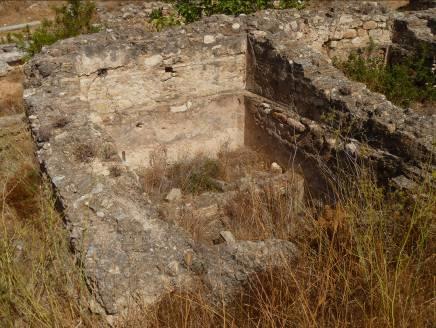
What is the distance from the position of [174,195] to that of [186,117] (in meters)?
1.55

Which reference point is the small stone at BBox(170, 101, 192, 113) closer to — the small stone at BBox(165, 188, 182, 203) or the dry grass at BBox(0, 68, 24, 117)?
the small stone at BBox(165, 188, 182, 203)

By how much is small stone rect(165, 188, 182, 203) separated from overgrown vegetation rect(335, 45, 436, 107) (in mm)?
3578

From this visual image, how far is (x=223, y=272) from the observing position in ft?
9.99

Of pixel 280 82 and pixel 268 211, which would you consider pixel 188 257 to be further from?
pixel 280 82

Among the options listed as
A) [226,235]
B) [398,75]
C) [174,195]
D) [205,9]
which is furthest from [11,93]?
[398,75]

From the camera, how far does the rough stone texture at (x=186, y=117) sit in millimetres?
3100

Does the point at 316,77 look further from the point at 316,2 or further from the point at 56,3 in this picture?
the point at 56,3

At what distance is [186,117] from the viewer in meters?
6.79

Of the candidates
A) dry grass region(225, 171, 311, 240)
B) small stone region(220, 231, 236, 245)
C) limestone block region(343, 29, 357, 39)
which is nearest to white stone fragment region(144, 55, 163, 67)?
dry grass region(225, 171, 311, 240)

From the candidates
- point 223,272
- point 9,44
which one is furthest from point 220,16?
point 9,44

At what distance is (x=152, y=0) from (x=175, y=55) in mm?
10851

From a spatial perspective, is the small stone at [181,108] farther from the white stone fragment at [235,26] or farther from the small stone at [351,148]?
the small stone at [351,148]

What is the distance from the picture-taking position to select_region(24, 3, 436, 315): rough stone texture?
3.10 m

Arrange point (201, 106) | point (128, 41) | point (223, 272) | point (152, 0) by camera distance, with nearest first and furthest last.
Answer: point (223, 272) < point (128, 41) < point (201, 106) < point (152, 0)
